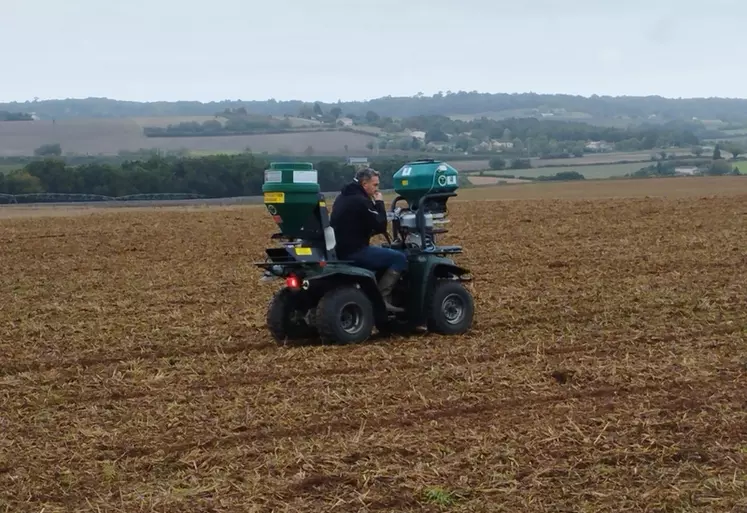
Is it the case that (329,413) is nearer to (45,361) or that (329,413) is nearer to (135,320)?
(45,361)

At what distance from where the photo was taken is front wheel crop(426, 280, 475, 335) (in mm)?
10711

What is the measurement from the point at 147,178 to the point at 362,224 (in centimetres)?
3003

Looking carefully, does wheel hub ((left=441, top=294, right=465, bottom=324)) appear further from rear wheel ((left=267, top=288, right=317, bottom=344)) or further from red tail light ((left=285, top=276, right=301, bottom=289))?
red tail light ((left=285, top=276, right=301, bottom=289))

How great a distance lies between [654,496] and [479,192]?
34.1 meters

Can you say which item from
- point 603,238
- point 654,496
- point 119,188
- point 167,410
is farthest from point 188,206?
point 654,496

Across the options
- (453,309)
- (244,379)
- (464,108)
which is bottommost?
(244,379)

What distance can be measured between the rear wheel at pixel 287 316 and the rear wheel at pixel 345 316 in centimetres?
50

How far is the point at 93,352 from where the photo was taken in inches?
405

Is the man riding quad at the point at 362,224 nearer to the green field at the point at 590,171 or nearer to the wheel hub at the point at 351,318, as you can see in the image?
the wheel hub at the point at 351,318

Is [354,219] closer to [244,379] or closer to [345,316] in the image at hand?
[345,316]

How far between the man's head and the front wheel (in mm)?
1216

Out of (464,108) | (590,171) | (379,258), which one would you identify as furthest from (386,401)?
(464,108)

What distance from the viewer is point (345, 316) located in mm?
10273

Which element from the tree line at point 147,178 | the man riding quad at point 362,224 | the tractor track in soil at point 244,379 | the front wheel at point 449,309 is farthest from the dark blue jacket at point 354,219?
the tree line at point 147,178
